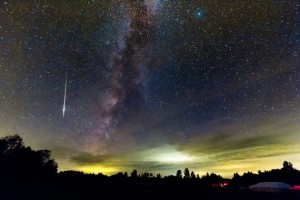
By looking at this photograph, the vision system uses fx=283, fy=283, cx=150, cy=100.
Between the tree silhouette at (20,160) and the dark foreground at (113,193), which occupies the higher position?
the tree silhouette at (20,160)

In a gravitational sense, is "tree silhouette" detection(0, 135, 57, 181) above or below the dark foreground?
above

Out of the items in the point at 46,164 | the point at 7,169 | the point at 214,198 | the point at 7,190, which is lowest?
the point at 214,198

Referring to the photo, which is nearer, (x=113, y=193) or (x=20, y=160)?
(x=113, y=193)

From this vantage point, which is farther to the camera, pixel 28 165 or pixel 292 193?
pixel 28 165

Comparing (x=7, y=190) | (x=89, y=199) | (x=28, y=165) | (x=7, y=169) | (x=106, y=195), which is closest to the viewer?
(x=89, y=199)

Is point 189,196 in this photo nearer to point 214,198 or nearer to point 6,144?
point 214,198

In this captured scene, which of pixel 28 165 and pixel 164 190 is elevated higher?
pixel 28 165

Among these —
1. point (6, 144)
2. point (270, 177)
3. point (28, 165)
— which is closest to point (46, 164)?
point (6, 144)

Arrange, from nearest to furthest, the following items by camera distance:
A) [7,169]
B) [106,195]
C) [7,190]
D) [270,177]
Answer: [106,195], [7,190], [7,169], [270,177]

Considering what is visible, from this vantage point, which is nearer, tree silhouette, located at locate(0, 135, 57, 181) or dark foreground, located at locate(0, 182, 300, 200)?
dark foreground, located at locate(0, 182, 300, 200)

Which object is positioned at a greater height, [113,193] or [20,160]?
[20,160]

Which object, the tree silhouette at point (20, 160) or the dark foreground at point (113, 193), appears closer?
the dark foreground at point (113, 193)

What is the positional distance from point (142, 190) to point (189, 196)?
5.46 m

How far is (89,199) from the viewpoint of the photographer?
2780 centimetres
